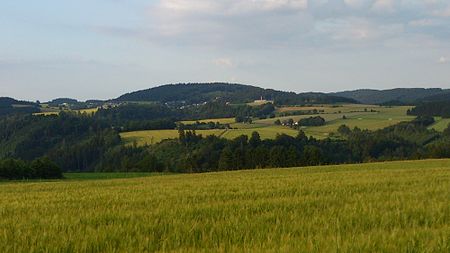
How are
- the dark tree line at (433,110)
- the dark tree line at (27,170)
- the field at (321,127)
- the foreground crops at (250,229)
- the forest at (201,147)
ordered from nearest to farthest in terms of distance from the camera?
1. the foreground crops at (250,229)
2. the dark tree line at (27,170)
3. the forest at (201,147)
4. the field at (321,127)
5. the dark tree line at (433,110)

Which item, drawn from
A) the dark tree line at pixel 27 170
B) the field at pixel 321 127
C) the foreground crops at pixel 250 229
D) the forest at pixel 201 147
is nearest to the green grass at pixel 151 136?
the field at pixel 321 127

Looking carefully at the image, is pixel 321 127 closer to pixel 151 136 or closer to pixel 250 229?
pixel 151 136

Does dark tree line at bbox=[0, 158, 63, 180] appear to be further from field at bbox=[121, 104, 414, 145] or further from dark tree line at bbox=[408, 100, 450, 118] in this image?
dark tree line at bbox=[408, 100, 450, 118]

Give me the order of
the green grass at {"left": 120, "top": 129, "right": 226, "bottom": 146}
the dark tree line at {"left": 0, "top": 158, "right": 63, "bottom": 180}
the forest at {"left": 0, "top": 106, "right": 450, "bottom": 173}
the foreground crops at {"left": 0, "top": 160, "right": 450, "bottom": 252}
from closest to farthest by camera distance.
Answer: the foreground crops at {"left": 0, "top": 160, "right": 450, "bottom": 252} → the dark tree line at {"left": 0, "top": 158, "right": 63, "bottom": 180} → the forest at {"left": 0, "top": 106, "right": 450, "bottom": 173} → the green grass at {"left": 120, "top": 129, "right": 226, "bottom": 146}

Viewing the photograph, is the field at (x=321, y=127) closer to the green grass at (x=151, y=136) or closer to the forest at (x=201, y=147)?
the green grass at (x=151, y=136)

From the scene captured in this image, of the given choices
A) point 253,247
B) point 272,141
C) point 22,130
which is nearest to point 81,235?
point 253,247

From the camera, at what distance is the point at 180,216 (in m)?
8.92

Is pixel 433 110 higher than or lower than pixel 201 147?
higher

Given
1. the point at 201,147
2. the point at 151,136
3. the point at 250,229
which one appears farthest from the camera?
the point at 151,136

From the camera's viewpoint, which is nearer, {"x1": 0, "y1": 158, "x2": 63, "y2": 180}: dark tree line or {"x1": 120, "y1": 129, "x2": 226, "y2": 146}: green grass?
{"x1": 0, "y1": 158, "x2": 63, "y2": 180}: dark tree line

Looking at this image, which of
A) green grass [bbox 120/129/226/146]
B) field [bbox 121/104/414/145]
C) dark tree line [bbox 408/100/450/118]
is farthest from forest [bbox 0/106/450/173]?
dark tree line [bbox 408/100/450/118]

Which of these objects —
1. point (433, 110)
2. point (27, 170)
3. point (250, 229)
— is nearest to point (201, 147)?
point (27, 170)

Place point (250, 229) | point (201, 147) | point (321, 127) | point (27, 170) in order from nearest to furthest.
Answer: point (250, 229) → point (27, 170) → point (201, 147) → point (321, 127)

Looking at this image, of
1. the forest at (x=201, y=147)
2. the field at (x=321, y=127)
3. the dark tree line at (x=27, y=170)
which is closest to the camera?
the dark tree line at (x=27, y=170)
